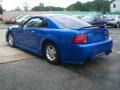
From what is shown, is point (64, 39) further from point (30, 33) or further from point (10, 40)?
point (10, 40)

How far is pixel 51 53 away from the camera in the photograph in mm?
6512

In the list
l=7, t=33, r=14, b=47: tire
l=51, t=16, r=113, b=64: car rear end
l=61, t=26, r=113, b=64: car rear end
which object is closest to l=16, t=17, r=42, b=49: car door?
l=7, t=33, r=14, b=47: tire

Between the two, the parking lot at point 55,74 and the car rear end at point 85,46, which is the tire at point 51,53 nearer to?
the parking lot at point 55,74

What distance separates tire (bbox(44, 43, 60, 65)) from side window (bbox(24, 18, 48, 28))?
67cm

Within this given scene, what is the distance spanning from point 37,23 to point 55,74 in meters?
2.27

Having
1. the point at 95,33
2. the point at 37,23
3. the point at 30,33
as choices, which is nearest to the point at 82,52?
the point at 95,33

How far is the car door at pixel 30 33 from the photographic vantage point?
7128 mm

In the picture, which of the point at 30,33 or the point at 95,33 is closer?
the point at 95,33

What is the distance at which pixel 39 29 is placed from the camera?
22.7ft

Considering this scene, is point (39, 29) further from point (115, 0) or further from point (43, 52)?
point (115, 0)

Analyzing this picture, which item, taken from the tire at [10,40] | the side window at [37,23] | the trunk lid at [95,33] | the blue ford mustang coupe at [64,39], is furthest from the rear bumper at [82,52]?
the tire at [10,40]

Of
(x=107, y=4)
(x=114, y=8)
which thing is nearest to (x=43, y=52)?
(x=114, y=8)

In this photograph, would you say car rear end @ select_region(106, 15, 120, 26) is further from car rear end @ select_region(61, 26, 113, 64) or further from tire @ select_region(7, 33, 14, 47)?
car rear end @ select_region(61, 26, 113, 64)

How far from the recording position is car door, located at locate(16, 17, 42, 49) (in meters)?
7.13
